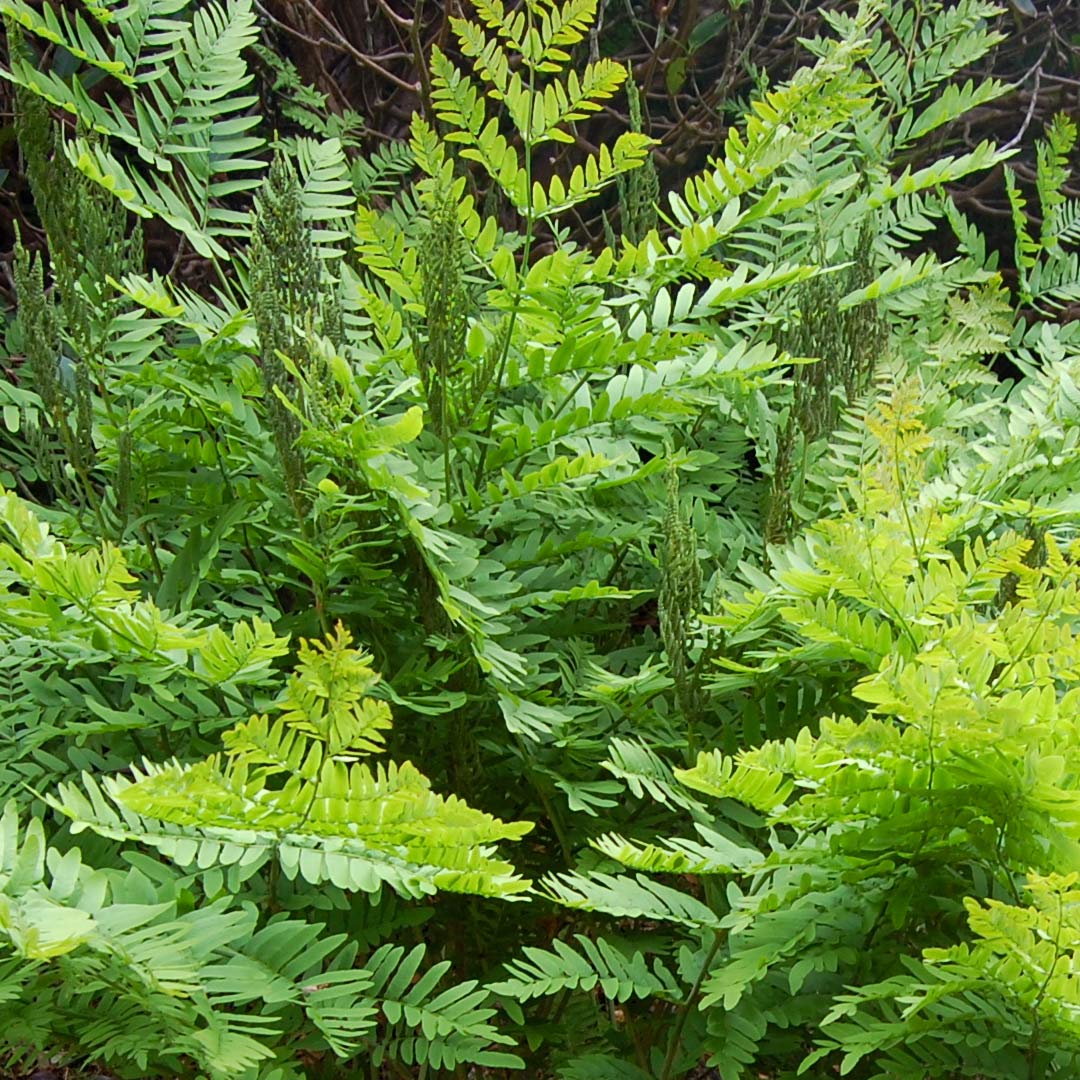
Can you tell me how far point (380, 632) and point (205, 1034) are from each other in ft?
1.34

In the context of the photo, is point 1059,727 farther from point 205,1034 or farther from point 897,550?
point 205,1034

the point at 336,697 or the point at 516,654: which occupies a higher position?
the point at 336,697

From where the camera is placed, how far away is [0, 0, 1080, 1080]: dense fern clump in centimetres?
64

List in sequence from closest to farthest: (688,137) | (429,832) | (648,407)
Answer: (429,832), (648,407), (688,137)

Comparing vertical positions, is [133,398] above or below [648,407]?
above

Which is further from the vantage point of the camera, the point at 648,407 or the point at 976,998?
the point at 648,407

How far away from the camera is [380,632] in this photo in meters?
1.00

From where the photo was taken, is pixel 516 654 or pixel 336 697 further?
pixel 516 654

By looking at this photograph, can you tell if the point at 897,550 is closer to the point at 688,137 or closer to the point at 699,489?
the point at 699,489

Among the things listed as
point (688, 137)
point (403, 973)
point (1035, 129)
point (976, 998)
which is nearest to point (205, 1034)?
point (403, 973)

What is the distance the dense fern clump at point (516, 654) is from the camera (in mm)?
639

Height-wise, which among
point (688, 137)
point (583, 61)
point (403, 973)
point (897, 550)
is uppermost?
point (583, 61)

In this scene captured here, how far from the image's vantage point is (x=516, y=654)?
0.86m

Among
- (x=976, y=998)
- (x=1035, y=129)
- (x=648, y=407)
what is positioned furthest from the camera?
(x=1035, y=129)
